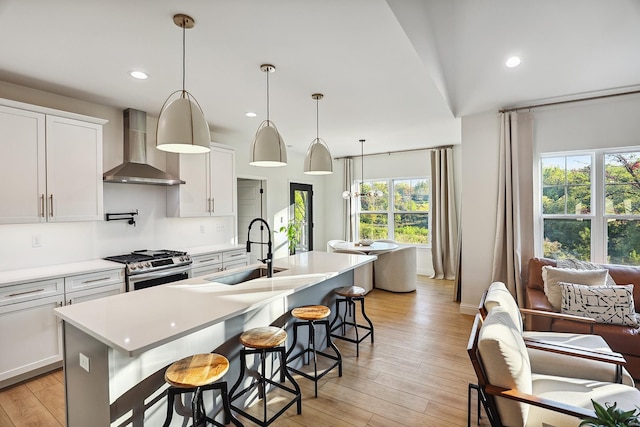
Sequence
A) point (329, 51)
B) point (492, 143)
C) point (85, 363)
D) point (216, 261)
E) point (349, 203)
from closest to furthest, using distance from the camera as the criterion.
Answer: point (85, 363) → point (329, 51) → point (492, 143) → point (216, 261) → point (349, 203)

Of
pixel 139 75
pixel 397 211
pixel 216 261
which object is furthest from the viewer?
pixel 397 211

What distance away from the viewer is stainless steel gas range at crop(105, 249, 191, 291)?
3.15 metres

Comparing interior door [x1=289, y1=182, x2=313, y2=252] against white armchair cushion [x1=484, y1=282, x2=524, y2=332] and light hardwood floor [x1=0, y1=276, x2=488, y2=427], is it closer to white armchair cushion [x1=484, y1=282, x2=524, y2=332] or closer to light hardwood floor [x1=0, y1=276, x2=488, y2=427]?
light hardwood floor [x1=0, y1=276, x2=488, y2=427]

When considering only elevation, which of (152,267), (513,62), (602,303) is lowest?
(602,303)

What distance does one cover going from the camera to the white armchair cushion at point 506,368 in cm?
158

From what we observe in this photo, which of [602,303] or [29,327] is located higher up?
[602,303]

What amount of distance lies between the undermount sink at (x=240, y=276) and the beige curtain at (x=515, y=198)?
2821mm

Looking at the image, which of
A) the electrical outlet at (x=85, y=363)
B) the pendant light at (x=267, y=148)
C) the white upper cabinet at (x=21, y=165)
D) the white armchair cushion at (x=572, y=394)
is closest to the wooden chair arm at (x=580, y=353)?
the white armchair cushion at (x=572, y=394)

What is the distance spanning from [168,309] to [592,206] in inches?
181

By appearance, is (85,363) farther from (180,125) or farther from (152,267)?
(152,267)

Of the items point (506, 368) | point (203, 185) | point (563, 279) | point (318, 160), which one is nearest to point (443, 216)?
point (563, 279)

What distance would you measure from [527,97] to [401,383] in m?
3.47

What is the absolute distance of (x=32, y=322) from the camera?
2592 mm

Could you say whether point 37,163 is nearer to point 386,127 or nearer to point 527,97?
point 386,127
